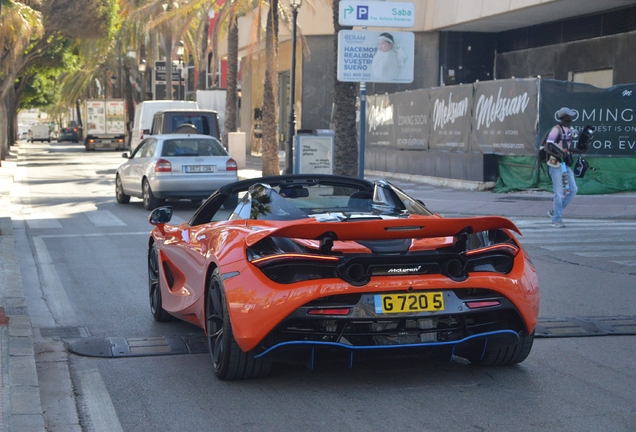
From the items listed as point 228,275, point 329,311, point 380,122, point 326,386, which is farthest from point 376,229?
point 380,122

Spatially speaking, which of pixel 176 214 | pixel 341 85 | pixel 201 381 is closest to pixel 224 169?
pixel 176 214

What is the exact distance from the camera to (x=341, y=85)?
22.0 metres

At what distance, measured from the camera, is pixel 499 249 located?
5.39 metres

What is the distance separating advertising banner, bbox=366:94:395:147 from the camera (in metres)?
28.2

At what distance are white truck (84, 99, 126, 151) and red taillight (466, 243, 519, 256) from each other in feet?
185

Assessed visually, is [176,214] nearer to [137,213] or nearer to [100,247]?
[137,213]

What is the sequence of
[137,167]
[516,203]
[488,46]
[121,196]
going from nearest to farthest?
[516,203] < [137,167] < [121,196] < [488,46]

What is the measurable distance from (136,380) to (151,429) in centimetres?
99

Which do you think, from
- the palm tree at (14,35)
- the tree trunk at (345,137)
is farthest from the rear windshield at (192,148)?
the palm tree at (14,35)

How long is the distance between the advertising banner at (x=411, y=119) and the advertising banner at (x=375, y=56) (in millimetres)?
7992

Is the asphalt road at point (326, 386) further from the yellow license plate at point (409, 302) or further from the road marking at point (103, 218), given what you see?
the road marking at point (103, 218)

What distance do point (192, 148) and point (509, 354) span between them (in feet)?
44.7

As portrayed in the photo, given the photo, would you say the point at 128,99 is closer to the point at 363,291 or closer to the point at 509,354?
the point at 509,354

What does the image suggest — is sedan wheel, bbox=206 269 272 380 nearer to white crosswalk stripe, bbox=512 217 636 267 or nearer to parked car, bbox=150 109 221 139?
white crosswalk stripe, bbox=512 217 636 267
